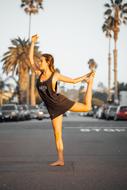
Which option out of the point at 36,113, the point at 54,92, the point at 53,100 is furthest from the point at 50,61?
the point at 36,113

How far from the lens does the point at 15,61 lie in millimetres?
72250

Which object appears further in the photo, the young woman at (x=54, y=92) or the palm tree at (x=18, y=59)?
the palm tree at (x=18, y=59)

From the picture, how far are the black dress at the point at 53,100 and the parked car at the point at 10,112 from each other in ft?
132

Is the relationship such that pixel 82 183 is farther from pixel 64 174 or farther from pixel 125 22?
pixel 125 22

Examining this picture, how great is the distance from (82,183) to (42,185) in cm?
52

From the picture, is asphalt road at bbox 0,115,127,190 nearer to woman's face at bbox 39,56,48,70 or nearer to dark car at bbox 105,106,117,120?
woman's face at bbox 39,56,48,70

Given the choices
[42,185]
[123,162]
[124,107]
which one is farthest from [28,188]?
[124,107]

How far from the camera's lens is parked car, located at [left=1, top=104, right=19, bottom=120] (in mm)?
49781

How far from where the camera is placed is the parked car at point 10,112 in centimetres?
4978

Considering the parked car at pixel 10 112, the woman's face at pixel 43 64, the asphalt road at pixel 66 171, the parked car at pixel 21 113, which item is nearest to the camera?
the asphalt road at pixel 66 171

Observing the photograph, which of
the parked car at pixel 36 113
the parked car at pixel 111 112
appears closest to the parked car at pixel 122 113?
the parked car at pixel 111 112

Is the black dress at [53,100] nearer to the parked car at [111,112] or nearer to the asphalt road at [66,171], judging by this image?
the asphalt road at [66,171]

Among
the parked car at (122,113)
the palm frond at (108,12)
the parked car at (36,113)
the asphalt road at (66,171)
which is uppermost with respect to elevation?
the palm frond at (108,12)

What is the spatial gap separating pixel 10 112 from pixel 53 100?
136 ft
